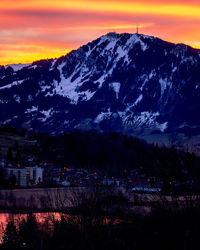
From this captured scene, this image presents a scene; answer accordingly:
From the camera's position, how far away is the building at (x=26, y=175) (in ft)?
464

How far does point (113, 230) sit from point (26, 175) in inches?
4351

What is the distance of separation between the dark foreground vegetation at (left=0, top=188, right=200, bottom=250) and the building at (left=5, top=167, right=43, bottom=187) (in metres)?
89.0

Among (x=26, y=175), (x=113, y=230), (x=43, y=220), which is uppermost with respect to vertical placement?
(x=113, y=230)

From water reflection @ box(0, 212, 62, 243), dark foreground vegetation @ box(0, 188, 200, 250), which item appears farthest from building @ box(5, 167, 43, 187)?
dark foreground vegetation @ box(0, 188, 200, 250)

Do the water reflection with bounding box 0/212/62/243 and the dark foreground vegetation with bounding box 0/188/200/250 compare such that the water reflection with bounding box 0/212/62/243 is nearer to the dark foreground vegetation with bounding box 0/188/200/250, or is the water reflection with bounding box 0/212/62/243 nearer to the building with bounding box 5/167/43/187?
the dark foreground vegetation with bounding box 0/188/200/250

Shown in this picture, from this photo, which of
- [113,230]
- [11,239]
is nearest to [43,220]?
[11,239]

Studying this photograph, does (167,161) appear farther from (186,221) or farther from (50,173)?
(50,173)

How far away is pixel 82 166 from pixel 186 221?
144532 millimetres

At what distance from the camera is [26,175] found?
153 meters

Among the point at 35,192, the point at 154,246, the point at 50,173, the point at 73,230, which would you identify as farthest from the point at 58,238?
the point at 50,173

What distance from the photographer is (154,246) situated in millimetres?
38719

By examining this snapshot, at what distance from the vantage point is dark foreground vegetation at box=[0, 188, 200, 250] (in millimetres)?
37875

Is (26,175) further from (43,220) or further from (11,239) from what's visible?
(11,239)

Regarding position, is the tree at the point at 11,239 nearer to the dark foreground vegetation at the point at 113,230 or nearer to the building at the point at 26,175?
the dark foreground vegetation at the point at 113,230
